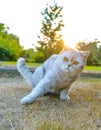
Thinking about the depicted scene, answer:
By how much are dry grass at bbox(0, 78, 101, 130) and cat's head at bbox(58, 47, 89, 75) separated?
0.44m

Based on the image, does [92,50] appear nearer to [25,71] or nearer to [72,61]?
[25,71]

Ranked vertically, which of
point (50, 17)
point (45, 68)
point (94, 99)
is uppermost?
point (50, 17)

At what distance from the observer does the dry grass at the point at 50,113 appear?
3094mm

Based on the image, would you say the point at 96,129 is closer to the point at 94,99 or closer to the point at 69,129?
the point at 69,129

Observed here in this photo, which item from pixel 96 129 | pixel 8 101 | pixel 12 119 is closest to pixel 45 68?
pixel 8 101

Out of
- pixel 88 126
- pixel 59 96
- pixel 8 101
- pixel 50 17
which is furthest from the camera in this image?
pixel 50 17

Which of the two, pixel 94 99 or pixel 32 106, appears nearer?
pixel 32 106

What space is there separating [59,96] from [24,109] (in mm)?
903

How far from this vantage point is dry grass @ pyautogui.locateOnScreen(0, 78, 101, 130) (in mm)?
3094

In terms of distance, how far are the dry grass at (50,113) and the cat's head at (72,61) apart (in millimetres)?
441

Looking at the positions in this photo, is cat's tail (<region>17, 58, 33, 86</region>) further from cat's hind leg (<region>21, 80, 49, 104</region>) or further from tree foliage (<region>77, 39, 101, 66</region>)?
tree foliage (<region>77, 39, 101, 66</region>)

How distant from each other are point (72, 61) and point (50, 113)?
0.78 m

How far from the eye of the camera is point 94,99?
4.77 meters

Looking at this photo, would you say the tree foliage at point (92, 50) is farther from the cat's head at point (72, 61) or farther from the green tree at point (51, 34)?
the cat's head at point (72, 61)
